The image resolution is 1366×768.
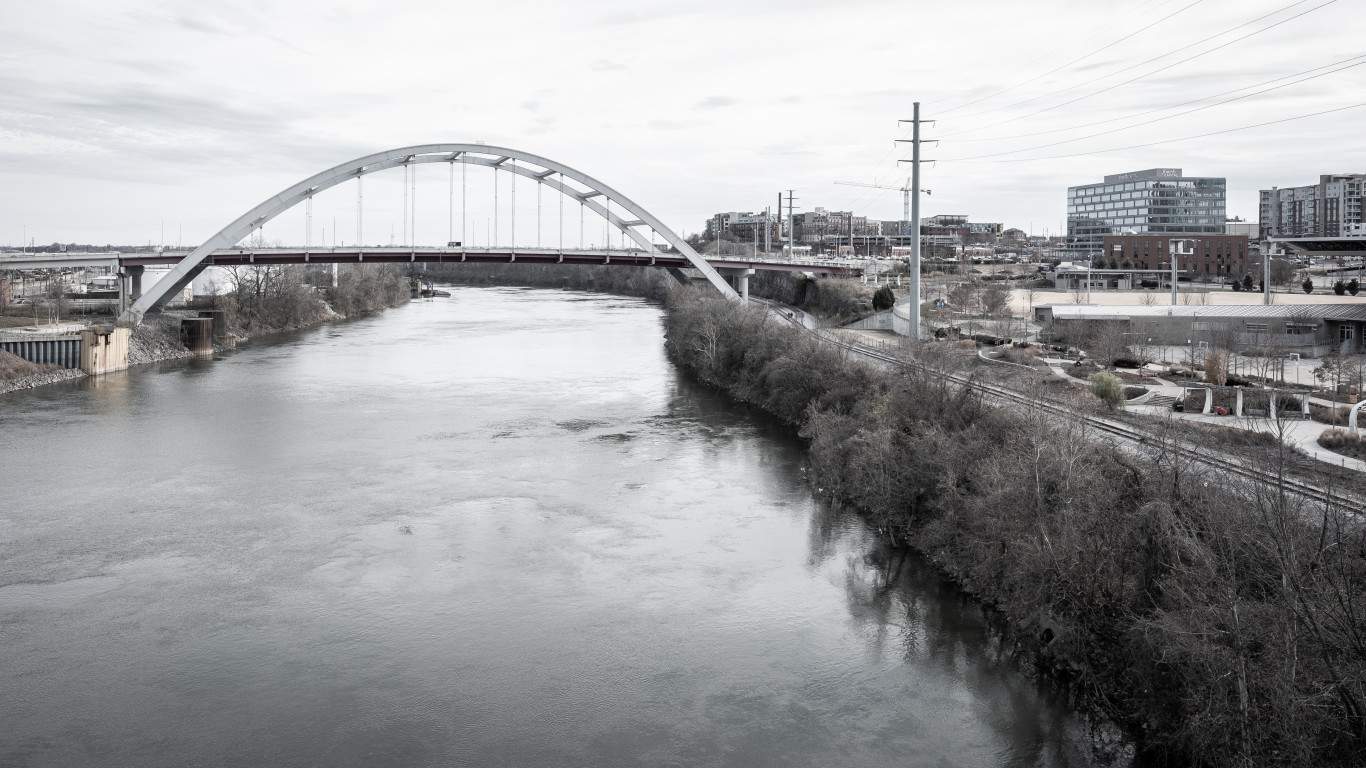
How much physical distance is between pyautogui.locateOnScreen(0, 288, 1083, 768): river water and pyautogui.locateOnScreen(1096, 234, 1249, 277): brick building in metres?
38.9

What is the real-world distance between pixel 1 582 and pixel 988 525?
1110cm

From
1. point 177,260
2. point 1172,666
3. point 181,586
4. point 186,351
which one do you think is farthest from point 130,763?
point 177,260

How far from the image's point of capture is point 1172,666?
8.85 metres

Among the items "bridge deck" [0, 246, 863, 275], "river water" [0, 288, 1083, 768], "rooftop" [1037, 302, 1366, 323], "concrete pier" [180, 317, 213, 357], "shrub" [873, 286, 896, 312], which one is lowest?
"river water" [0, 288, 1083, 768]

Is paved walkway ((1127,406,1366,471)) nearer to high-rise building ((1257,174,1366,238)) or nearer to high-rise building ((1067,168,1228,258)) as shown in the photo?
high-rise building ((1257,174,1366,238))

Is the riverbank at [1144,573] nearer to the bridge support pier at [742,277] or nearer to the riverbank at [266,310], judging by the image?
the riverbank at [266,310]

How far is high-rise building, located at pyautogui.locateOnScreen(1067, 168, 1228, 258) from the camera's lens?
279 feet

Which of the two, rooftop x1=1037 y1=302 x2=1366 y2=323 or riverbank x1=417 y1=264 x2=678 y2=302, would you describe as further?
riverbank x1=417 y1=264 x2=678 y2=302

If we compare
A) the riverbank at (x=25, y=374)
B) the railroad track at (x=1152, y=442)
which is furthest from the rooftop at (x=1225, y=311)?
the riverbank at (x=25, y=374)

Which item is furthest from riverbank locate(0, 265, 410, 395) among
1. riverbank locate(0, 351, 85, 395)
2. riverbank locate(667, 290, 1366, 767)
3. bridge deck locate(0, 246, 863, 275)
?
riverbank locate(667, 290, 1366, 767)

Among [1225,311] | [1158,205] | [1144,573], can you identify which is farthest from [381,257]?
[1158,205]

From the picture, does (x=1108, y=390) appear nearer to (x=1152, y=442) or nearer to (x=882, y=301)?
(x=1152, y=442)

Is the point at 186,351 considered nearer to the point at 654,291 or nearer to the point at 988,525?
the point at 988,525

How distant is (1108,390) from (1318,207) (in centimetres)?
8159
